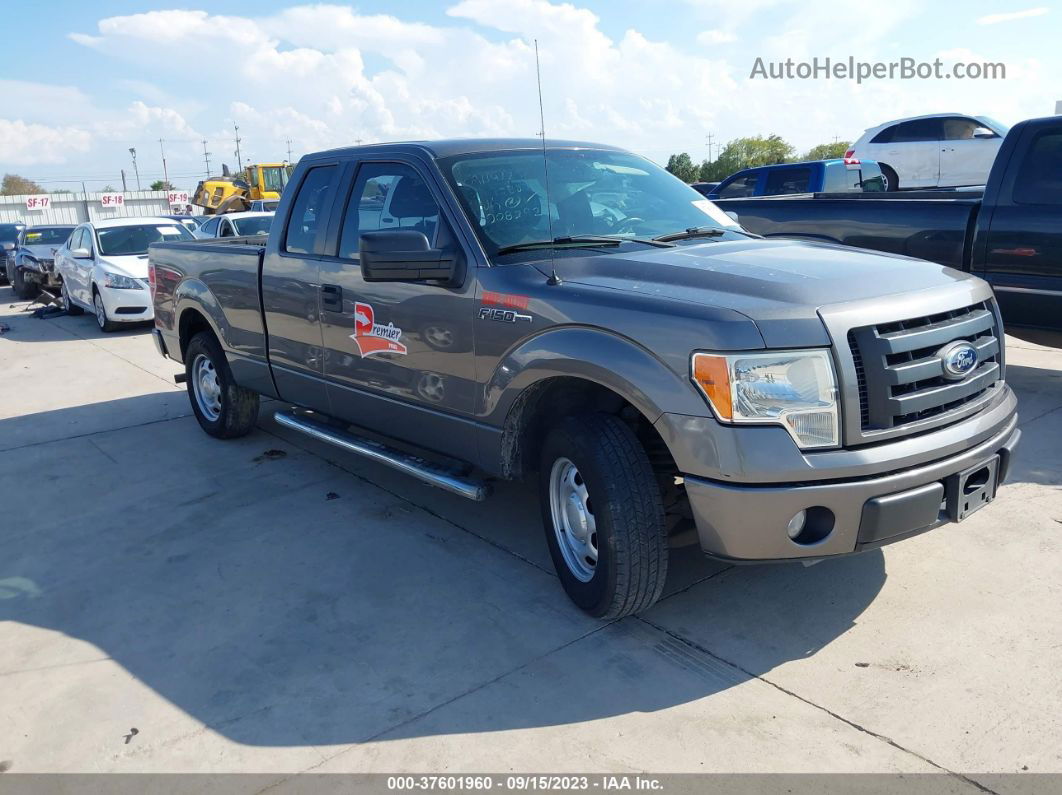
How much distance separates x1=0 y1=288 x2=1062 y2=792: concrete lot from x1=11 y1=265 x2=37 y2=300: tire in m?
14.8

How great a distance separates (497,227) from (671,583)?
1846 mm

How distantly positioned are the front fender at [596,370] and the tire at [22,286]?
1756cm

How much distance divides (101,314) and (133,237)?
149cm

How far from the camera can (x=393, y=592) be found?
13.3 ft

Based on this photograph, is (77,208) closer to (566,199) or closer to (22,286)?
(22,286)

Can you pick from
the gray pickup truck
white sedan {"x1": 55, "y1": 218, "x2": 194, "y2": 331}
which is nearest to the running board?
the gray pickup truck

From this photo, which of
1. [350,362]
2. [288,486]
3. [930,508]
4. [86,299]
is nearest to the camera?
[930,508]

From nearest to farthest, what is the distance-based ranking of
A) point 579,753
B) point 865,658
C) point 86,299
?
point 579,753
point 865,658
point 86,299

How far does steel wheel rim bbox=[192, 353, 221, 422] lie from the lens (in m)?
6.65

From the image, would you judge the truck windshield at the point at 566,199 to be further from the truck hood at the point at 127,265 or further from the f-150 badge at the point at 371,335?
the truck hood at the point at 127,265

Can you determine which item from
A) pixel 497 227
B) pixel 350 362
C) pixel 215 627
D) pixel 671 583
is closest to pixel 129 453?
pixel 350 362

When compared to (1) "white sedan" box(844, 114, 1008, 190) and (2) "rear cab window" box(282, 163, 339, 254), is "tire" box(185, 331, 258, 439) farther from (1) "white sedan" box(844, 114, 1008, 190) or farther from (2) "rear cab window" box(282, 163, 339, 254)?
(1) "white sedan" box(844, 114, 1008, 190)

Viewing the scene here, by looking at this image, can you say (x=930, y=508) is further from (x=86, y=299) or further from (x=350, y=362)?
(x=86, y=299)

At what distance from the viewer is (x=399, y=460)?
452cm
